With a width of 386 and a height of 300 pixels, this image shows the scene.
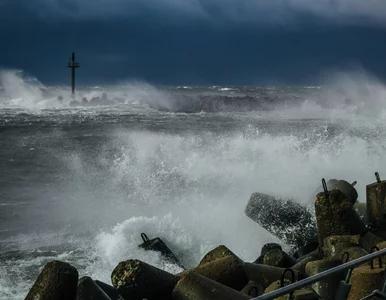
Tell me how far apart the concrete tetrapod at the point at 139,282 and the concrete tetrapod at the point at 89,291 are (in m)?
0.64

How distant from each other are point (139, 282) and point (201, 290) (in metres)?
0.80

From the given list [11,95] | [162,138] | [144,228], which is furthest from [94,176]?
[11,95]

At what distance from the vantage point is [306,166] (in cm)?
1252

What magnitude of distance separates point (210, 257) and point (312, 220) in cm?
237

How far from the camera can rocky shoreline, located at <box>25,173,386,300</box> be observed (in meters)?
4.07

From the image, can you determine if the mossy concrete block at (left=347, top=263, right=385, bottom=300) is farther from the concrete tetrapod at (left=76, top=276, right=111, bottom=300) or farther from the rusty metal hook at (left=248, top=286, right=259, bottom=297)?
the concrete tetrapod at (left=76, top=276, right=111, bottom=300)

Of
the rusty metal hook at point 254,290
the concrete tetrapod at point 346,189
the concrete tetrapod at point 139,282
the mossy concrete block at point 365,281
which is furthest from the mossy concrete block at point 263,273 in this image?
the concrete tetrapod at point 346,189

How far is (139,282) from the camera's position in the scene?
185 inches

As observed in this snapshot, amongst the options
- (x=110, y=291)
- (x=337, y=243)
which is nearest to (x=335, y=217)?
(x=337, y=243)

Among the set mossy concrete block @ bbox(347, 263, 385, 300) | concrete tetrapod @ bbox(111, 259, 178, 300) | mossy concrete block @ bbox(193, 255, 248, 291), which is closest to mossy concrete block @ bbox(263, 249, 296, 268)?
mossy concrete block @ bbox(193, 255, 248, 291)

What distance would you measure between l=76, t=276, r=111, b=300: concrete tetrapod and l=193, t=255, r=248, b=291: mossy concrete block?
1.16 m

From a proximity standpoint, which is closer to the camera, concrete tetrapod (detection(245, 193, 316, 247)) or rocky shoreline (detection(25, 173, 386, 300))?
rocky shoreline (detection(25, 173, 386, 300))

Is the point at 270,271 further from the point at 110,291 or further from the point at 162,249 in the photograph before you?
the point at 162,249

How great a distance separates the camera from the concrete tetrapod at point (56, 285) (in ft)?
13.6
